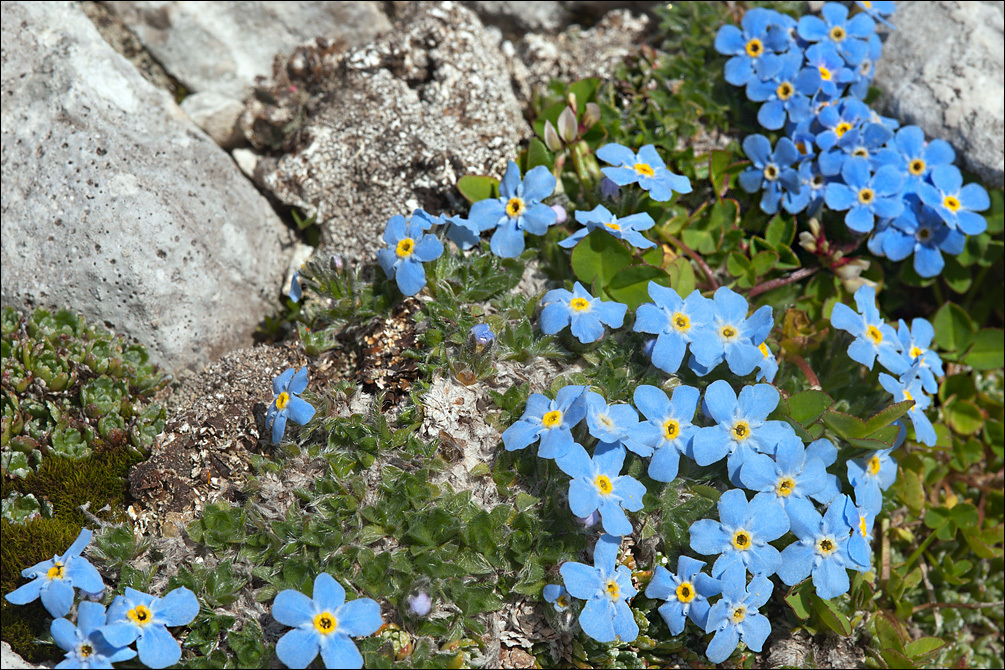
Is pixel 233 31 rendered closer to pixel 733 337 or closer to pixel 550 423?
pixel 550 423

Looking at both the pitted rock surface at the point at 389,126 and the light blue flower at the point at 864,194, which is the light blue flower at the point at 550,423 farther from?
the light blue flower at the point at 864,194

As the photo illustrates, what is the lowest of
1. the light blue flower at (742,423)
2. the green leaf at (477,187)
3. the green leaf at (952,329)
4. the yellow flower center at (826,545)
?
the green leaf at (952,329)

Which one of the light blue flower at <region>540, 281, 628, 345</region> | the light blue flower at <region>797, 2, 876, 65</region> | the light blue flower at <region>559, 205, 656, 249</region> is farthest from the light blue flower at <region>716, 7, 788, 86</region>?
the light blue flower at <region>540, 281, 628, 345</region>

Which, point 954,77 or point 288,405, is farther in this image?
point 954,77

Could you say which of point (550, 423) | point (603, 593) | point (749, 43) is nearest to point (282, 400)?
point (550, 423)

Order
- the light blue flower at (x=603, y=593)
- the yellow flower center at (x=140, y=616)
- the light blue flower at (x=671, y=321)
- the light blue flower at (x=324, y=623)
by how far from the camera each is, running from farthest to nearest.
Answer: the light blue flower at (x=671, y=321)
the light blue flower at (x=603, y=593)
the yellow flower center at (x=140, y=616)
the light blue flower at (x=324, y=623)

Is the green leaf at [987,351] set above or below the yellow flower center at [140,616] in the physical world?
below

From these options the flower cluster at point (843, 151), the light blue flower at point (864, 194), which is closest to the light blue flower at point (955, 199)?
the flower cluster at point (843, 151)

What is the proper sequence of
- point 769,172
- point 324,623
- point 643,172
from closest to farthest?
1. point 324,623
2. point 643,172
3. point 769,172

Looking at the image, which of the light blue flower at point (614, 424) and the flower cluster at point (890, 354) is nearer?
the light blue flower at point (614, 424)
